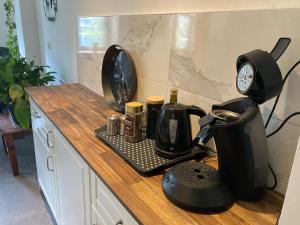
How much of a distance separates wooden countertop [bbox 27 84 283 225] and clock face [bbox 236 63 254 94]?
1.20 feet

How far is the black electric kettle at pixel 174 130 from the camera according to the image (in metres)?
0.96

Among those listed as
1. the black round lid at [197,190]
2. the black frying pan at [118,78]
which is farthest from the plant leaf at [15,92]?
the black round lid at [197,190]

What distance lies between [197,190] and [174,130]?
0.89 feet

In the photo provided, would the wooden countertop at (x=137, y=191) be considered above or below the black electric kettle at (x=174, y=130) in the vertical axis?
below

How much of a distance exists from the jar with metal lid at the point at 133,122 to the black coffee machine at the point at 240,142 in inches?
14.9

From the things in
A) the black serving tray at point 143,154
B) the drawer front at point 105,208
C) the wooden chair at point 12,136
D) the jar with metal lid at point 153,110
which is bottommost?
the wooden chair at point 12,136

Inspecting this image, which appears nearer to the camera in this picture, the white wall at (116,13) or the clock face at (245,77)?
the clock face at (245,77)

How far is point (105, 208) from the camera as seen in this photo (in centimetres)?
95

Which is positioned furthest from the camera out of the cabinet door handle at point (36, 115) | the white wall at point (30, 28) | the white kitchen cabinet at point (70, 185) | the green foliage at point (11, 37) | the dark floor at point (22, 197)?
the green foliage at point (11, 37)

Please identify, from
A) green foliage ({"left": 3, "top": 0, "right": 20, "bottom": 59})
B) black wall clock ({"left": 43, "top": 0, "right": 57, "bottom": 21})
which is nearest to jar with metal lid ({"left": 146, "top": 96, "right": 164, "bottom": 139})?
black wall clock ({"left": 43, "top": 0, "right": 57, "bottom": 21})

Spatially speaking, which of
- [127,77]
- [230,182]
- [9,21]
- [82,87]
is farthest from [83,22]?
[9,21]

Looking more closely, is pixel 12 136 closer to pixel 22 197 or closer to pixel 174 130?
pixel 22 197

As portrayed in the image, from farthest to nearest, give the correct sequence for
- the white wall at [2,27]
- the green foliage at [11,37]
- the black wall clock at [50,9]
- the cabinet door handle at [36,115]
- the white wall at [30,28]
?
the white wall at [2,27] < the green foliage at [11,37] < the white wall at [30,28] < the black wall clock at [50,9] < the cabinet door handle at [36,115]

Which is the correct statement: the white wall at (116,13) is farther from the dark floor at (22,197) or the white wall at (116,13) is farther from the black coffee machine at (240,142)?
the dark floor at (22,197)
